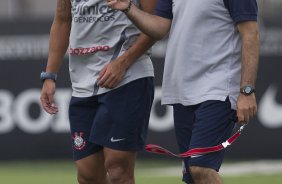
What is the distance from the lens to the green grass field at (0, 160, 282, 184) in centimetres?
1175

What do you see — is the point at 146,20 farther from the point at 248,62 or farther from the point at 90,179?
the point at 90,179

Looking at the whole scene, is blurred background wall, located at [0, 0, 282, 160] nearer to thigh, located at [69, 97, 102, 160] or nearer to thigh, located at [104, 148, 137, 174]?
thigh, located at [69, 97, 102, 160]

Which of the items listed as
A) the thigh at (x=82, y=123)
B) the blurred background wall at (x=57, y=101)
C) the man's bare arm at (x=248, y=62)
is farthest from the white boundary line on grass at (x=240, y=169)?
the man's bare arm at (x=248, y=62)

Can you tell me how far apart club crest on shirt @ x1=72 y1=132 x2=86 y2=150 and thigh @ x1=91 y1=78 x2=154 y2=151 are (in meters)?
0.20

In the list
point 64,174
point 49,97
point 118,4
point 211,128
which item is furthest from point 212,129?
point 64,174

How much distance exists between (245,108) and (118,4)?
1091mm

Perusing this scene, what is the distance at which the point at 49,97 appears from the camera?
8023 millimetres

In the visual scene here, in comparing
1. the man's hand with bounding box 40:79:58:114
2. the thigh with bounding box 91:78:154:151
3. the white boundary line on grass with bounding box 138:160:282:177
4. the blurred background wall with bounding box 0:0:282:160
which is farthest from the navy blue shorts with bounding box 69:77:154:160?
the blurred background wall with bounding box 0:0:282:160

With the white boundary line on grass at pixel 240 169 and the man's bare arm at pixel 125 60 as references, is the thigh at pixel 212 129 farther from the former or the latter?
the white boundary line on grass at pixel 240 169

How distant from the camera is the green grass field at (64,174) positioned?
38.5ft

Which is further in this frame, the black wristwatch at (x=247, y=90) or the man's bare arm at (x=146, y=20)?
the man's bare arm at (x=146, y=20)

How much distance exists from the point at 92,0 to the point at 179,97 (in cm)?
100

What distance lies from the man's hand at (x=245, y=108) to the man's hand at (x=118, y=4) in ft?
3.23

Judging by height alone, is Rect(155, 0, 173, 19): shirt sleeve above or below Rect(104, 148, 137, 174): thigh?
above
